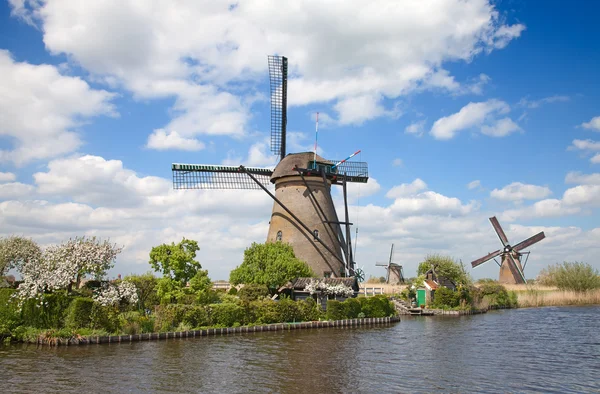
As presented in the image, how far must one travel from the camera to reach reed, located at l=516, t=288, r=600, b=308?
1831 inches

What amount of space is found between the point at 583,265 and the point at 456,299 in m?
18.5

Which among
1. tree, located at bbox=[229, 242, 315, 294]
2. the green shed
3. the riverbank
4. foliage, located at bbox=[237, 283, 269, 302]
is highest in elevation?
tree, located at bbox=[229, 242, 315, 294]

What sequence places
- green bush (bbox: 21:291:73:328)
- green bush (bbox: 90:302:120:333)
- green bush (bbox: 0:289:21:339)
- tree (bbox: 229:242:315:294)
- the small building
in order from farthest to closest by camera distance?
tree (bbox: 229:242:315:294)
the small building
green bush (bbox: 90:302:120:333)
green bush (bbox: 21:291:73:328)
green bush (bbox: 0:289:21:339)

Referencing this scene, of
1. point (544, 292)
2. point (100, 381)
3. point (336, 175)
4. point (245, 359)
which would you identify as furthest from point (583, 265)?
point (100, 381)

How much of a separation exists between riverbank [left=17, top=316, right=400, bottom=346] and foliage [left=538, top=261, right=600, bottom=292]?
2706cm

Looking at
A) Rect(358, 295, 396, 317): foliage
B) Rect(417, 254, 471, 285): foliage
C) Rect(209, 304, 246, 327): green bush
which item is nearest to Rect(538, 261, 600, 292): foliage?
Rect(417, 254, 471, 285): foliage

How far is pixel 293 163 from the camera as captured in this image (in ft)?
125

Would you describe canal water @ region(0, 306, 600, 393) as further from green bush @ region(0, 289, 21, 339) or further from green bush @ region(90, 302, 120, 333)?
green bush @ region(90, 302, 120, 333)

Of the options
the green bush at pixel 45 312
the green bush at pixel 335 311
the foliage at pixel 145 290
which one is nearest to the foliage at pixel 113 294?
the green bush at pixel 45 312

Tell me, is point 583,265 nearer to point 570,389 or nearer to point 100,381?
Answer: point 570,389

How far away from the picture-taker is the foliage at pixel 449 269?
144 feet

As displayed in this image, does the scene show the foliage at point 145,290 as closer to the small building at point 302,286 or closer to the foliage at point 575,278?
the small building at point 302,286

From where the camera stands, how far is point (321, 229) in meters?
37.5

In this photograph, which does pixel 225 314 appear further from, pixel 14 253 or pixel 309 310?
pixel 14 253
